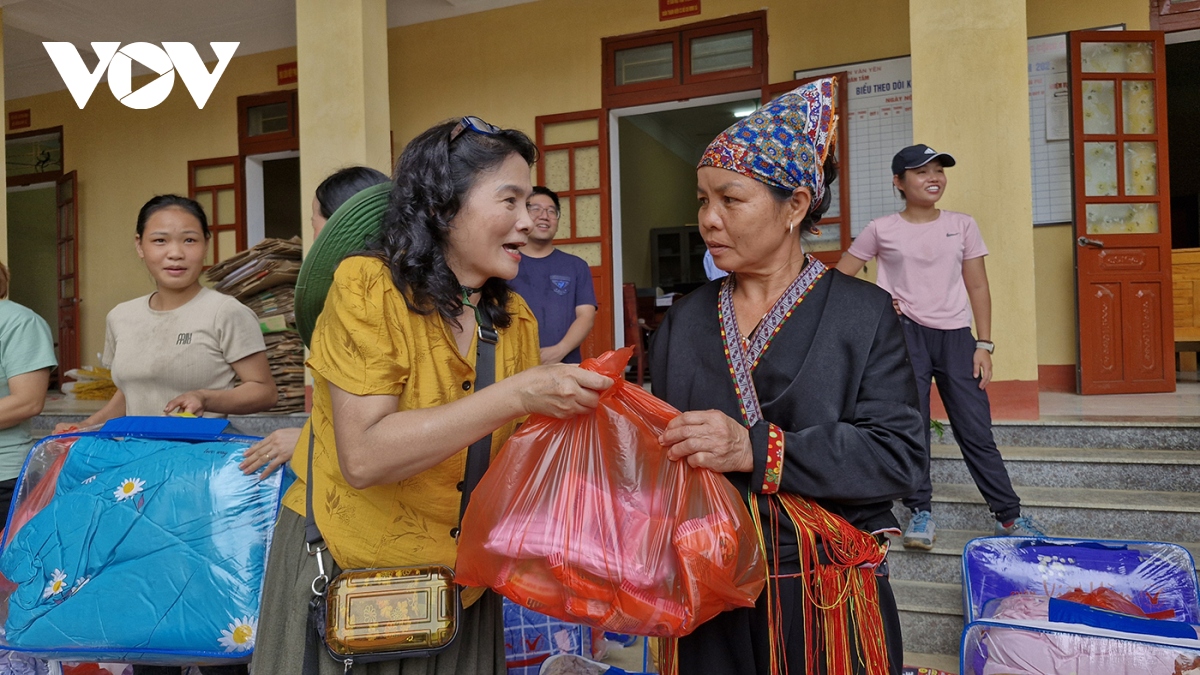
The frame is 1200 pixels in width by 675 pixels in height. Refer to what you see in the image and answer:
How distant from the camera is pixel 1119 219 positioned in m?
5.59

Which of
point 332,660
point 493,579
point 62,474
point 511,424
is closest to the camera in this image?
point 493,579

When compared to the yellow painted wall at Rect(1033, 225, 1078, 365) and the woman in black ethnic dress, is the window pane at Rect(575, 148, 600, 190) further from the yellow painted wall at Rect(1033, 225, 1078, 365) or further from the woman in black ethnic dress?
the woman in black ethnic dress

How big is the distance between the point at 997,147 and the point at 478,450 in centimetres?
395

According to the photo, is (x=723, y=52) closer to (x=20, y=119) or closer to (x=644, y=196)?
(x=644, y=196)

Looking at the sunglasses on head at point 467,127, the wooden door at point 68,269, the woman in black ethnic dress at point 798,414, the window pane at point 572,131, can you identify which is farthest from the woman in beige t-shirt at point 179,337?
the wooden door at point 68,269

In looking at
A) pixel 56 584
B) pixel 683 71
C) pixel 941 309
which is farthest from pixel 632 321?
pixel 56 584

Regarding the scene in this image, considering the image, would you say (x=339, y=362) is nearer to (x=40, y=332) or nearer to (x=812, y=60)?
(x=40, y=332)

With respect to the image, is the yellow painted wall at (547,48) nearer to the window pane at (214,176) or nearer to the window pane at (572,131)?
the window pane at (572,131)

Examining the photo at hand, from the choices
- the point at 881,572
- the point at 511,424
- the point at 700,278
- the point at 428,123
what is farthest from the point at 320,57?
the point at 700,278

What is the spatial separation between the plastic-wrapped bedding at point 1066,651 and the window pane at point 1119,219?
4.48 metres

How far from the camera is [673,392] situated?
143 cm

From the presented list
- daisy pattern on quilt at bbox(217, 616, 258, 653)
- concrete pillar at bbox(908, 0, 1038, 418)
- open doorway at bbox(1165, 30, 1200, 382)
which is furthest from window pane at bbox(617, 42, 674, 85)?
daisy pattern on quilt at bbox(217, 616, 258, 653)

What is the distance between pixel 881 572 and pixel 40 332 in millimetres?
2531

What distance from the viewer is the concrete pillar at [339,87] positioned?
531 centimetres
